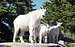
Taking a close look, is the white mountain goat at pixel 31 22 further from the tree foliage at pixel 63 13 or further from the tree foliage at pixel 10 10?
the tree foliage at pixel 10 10

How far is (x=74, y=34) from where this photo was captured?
13430 mm

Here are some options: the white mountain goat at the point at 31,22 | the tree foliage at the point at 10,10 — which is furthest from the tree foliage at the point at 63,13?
the white mountain goat at the point at 31,22

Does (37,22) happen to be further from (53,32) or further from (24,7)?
(24,7)

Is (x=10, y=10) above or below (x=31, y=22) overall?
below

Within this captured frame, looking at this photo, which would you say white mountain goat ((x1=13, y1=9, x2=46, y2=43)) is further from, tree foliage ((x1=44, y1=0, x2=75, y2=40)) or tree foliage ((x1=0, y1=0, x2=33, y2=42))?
tree foliage ((x1=0, y1=0, x2=33, y2=42))

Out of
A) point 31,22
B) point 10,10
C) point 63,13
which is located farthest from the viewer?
point 10,10

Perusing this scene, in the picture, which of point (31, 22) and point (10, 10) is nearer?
point (31, 22)

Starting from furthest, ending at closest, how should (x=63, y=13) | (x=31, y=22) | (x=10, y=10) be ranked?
(x=10, y=10)
(x=63, y=13)
(x=31, y=22)

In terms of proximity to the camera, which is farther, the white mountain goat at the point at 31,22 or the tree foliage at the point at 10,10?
the tree foliage at the point at 10,10

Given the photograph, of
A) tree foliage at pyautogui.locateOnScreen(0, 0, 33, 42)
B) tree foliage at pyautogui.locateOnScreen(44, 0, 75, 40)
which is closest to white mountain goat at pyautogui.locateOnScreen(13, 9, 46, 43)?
tree foliage at pyautogui.locateOnScreen(44, 0, 75, 40)

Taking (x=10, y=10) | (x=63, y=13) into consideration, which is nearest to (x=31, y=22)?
(x=63, y=13)

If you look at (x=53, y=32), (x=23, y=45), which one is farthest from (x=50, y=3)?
(x=23, y=45)

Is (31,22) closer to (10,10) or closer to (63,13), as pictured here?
(63,13)

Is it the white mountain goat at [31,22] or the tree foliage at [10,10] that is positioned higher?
the white mountain goat at [31,22]
